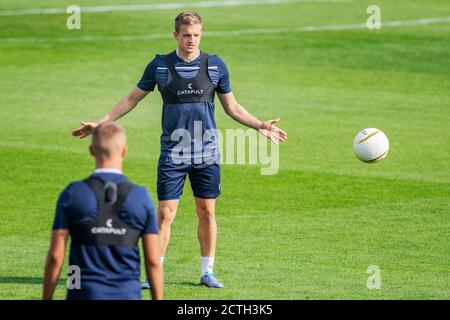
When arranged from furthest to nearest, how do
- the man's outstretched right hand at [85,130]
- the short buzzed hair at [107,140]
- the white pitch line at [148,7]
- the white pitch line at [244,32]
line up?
the white pitch line at [148,7]
the white pitch line at [244,32]
the man's outstretched right hand at [85,130]
the short buzzed hair at [107,140]

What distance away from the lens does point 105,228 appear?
26.0 feet

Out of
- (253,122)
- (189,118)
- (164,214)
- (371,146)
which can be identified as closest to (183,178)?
Result: (164,214)

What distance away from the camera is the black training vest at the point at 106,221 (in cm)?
793

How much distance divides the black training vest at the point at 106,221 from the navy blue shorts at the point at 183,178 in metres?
3.97

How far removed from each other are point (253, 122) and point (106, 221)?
4.15 m

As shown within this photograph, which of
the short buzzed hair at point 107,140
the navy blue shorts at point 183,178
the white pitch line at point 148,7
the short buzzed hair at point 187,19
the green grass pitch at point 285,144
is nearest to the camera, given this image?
the short buzzed hair at point 107,140

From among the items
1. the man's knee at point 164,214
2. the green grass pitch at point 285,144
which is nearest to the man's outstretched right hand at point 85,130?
the man's knee at point 164,214

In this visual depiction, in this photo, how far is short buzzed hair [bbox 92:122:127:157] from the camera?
7.85 meters

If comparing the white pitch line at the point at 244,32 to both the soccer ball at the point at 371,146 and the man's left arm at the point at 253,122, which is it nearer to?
the soccer ball at the point at 371,146

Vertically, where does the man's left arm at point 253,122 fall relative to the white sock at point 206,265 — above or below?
above

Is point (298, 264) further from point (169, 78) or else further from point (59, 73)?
point (59, 73)

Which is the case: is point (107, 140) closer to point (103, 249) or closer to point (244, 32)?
Result: point (103, 249)
